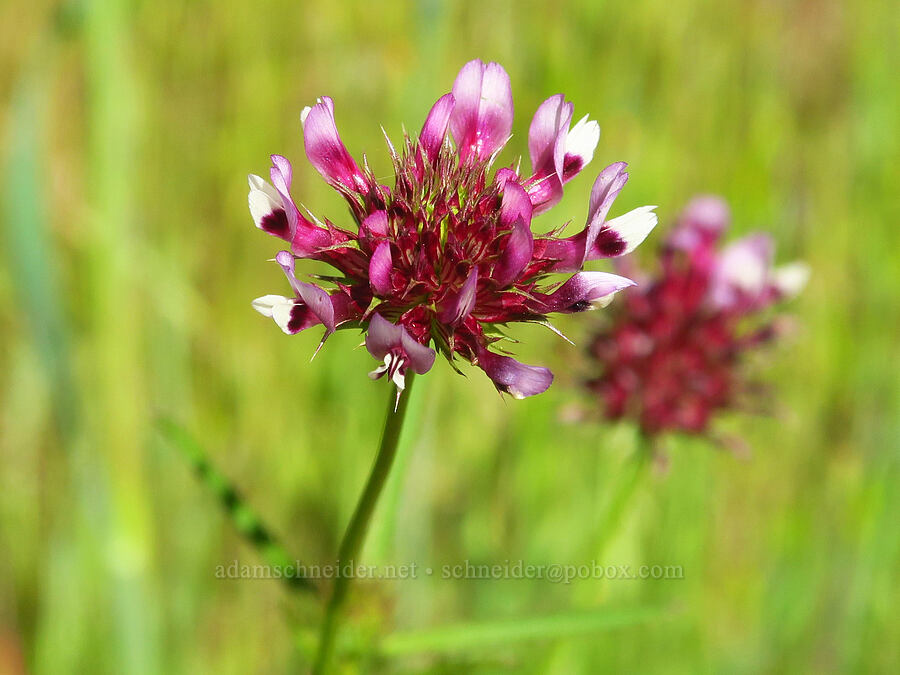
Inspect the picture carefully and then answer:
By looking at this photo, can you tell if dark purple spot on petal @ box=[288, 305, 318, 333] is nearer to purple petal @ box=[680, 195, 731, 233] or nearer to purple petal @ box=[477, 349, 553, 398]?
purple petal @ box=[477, 349, 553, 398]

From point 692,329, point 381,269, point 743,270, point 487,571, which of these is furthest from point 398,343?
point 487,571

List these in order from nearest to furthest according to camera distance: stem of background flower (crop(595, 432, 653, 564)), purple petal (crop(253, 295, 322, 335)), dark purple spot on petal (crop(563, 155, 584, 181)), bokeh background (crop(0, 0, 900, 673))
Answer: purple petal (crop(253, 295, 322, 335)) → dark purple spot on petal (crop(563, 155, 584, 181)) → stem of background flower (crop(595, 432, 653, 564)) → bokeh background (crop(0, 0, 900, 673))

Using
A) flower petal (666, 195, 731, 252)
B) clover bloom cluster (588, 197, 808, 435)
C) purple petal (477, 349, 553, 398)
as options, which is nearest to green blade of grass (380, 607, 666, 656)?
purple petal (477, 349, 553, 398)

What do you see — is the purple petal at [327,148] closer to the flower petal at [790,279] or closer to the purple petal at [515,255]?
the purple petal at [515,255]

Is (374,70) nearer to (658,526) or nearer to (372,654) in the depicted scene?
(658,526)

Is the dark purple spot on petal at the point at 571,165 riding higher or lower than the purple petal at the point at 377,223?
higher

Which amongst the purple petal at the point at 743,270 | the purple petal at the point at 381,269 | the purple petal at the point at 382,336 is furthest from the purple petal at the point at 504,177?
the purple petal at the point at 743,270

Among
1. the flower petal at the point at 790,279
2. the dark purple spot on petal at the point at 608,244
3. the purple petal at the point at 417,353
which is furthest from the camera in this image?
the flower petal at the point at 790,279

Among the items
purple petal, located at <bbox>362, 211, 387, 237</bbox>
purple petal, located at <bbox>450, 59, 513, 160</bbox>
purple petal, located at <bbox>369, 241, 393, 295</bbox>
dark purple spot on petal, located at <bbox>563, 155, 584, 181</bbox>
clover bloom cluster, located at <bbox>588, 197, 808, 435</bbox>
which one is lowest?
clover bloom cluster, located at <bbox>588, 197, 808, 435</bbox>

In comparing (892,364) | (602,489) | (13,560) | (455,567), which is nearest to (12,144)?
(13,560)
